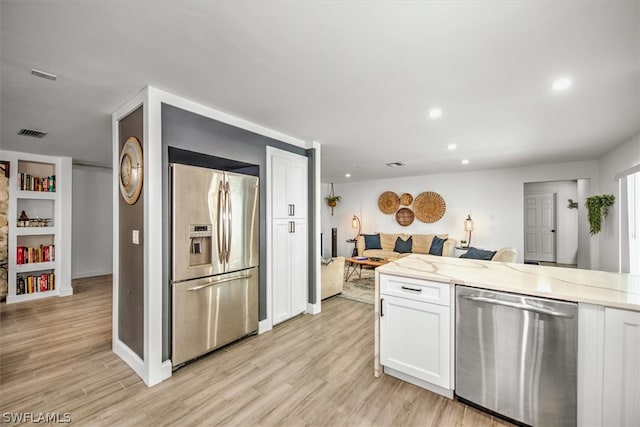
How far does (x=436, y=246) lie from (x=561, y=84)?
4722 millimetres

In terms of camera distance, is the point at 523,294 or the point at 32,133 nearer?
the point at 523,294

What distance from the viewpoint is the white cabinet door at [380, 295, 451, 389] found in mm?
1985

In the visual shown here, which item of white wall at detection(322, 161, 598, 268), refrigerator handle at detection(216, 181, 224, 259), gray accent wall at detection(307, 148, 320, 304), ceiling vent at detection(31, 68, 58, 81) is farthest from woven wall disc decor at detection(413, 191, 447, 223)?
ceiling vent at detection(31, 68, 58, 81)

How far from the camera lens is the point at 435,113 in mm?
2832

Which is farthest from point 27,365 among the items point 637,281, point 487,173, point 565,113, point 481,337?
point 487,173

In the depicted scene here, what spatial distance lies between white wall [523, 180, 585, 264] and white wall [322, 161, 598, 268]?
1.84 metres

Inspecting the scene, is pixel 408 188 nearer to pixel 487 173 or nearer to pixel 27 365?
pixel 487 173

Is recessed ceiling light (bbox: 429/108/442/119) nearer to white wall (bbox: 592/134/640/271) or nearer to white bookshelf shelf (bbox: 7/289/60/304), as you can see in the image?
white wall (bbox: 592/134/640/271)

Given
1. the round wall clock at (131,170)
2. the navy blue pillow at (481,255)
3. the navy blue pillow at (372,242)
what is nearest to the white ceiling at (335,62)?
the round wall clock at (131,170)

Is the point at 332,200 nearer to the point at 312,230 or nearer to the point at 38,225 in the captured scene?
the point at 312,230

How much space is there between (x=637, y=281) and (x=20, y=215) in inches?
311

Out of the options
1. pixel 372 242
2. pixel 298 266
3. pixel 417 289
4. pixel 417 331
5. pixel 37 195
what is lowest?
pixel 417 331

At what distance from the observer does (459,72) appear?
202 cm

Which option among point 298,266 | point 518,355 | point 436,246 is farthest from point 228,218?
point 436,246
